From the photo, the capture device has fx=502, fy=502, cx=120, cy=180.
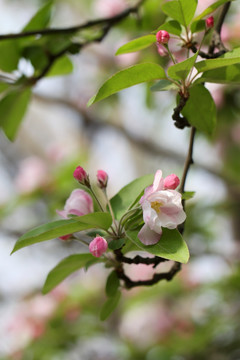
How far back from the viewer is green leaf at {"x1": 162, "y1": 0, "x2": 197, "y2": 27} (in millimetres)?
663

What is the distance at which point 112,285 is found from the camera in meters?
0.71

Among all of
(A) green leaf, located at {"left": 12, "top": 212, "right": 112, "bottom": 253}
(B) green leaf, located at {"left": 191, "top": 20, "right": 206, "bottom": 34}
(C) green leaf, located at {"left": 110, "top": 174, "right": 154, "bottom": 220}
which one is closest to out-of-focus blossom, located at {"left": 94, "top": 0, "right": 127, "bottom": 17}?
(B) green leaf, located at {"left": 191, "top": 20, "right": 206, "bottom": 34}

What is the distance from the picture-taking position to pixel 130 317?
2.88 meters

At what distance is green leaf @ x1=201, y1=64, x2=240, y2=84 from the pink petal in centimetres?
21

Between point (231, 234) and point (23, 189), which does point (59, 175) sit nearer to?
point (23, 189)

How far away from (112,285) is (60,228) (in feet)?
0.56

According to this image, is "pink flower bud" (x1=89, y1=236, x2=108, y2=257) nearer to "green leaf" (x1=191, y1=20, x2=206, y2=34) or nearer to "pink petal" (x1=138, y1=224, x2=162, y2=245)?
"pink petal" (x1=138, y1=224, x2=162, y2=245)

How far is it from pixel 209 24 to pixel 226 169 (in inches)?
68.0

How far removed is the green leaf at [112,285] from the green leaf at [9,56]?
0.50 meters

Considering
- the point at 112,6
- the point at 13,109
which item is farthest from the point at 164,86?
the point at 112,6

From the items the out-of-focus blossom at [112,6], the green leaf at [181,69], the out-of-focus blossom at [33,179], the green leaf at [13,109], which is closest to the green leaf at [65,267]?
the green leaf at [181,69]

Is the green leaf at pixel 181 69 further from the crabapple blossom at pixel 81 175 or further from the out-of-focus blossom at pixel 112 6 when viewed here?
the out-of-focus blossom at pixel 112 6

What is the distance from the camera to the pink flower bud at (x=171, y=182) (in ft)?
1.99

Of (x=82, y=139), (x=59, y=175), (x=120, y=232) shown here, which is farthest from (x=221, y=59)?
(x=82, y=139)
